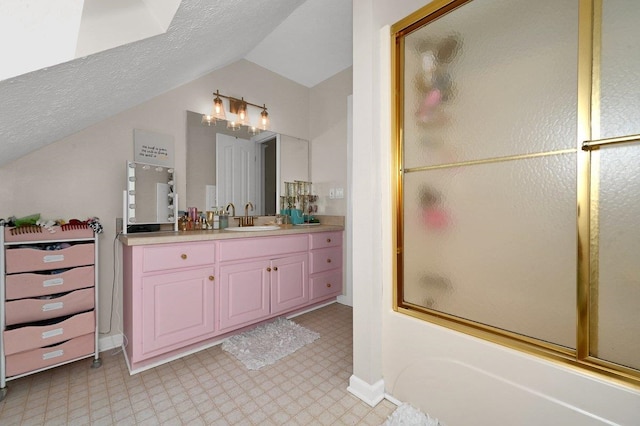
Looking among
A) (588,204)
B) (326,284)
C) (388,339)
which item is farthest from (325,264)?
(588,204)

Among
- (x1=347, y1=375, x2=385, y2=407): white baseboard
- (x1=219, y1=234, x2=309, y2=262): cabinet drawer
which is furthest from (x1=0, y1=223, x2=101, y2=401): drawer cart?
(x1=347, y1=375, x2=385, y2=407): white baseboard

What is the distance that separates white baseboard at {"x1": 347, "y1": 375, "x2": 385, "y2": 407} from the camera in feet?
4.70

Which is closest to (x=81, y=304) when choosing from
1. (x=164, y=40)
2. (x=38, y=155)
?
(x=38, y=155)

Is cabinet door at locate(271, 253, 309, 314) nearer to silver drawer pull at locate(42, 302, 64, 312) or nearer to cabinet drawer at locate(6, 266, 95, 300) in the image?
cabinet drawer at locate(6, 266, 95, 300)

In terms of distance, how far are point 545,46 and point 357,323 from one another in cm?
Result: 150

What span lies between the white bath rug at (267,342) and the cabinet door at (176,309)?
0.85 feet

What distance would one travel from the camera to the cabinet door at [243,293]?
200 cm

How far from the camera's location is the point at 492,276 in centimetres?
116

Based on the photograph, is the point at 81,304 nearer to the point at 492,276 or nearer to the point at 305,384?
the point at 305,384

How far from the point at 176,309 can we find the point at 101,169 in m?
1.16

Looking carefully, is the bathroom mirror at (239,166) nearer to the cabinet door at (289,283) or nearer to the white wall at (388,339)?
the cabinet door at (289,283)

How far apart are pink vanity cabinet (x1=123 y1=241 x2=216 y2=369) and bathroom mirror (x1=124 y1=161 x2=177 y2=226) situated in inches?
11.7

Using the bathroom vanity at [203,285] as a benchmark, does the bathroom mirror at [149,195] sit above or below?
above

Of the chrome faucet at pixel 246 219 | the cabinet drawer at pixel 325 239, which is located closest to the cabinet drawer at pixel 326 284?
the cabinet drawer at pixel 325 239
